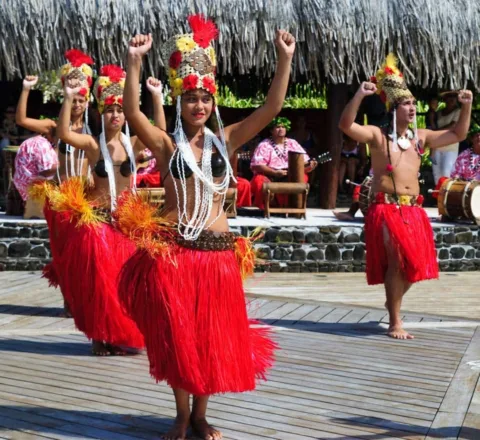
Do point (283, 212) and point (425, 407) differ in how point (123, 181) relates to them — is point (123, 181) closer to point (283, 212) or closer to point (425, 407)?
point (425, 407)

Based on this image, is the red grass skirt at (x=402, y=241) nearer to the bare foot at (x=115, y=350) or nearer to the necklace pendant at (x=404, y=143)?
the necklace pendant at (x=404, y=143)

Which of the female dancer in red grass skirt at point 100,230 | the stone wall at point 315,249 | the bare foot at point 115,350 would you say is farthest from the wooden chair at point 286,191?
the bare foot at point 115,350

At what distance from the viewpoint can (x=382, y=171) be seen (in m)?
6.06

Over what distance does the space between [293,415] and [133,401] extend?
70 cm

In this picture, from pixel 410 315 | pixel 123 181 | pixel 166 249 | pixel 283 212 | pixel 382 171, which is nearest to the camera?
pixel 166 249

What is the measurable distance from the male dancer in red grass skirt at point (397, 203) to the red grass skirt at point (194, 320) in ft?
7.47

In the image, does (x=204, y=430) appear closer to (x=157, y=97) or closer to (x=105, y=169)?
(x=157, y=97)

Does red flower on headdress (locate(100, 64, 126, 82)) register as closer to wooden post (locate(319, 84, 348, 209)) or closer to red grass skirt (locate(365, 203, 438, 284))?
red grass skirt (locate(365, 203, 438, 284))

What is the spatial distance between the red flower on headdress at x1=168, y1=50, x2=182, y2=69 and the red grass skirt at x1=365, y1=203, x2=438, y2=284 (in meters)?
2.40

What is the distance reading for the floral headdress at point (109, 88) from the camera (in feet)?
17.9

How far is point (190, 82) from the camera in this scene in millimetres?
3824

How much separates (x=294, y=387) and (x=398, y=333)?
1.43 metres

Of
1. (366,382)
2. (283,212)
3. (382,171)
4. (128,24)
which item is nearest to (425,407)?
(366,382)

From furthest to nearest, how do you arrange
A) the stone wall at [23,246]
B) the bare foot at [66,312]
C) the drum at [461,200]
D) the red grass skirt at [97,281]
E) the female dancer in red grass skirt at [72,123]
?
the drum at [461,200]
the stone wall at [23,246]
the bare foot at [66,312]
the female dancer in red grass skirt at [72,123]
the red grass skirt at [97,281]
